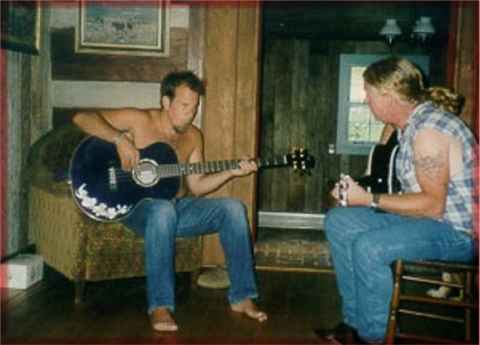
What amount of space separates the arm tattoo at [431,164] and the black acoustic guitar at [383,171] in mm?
636

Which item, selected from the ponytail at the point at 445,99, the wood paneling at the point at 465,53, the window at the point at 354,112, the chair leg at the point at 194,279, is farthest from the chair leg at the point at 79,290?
the window at the point at 354,112

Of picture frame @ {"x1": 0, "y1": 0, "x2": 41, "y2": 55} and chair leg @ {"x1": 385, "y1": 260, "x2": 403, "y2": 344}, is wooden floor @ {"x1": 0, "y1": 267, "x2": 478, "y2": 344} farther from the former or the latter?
picture frame @ {"x1": 0, "y1": 0, "x2": 41, "y2": 55}

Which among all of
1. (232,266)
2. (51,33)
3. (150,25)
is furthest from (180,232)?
(51,33)

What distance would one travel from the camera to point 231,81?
3.62 meters

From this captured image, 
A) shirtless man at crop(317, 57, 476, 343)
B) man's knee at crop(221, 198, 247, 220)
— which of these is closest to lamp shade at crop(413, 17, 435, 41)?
shirtless man at crop(317, 57, 476, 343)

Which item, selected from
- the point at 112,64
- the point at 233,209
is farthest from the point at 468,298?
the point at 112,64

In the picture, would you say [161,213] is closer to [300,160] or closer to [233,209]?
[233,209]

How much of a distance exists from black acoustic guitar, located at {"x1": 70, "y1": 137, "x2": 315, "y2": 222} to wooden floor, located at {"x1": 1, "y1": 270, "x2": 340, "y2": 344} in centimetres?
49

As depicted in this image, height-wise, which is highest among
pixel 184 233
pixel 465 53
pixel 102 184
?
pixel 465 53

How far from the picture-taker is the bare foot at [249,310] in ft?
8.84

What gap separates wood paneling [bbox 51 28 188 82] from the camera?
3.64 m

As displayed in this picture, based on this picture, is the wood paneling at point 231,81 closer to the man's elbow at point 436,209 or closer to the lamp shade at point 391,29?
the man's elbow at point 436,209

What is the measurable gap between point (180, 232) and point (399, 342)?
1.23 meters

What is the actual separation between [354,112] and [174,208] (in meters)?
4.55
